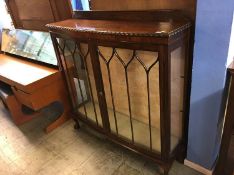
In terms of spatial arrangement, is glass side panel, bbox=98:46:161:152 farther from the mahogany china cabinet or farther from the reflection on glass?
the reflection on glass

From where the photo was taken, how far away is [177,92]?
1307 mm

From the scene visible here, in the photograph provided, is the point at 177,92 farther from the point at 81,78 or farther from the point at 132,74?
the point at 81,78

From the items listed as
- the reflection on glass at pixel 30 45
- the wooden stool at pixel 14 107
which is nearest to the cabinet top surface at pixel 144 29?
the reflection on glass at pixel 30 45

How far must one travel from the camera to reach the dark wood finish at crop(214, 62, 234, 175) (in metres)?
1.09

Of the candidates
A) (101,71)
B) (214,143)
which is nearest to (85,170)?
(101,71)

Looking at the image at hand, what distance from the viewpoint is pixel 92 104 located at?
1783 millimetres

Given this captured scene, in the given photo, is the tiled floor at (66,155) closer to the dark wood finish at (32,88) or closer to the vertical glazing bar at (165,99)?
the dark wood finish at (32,88)

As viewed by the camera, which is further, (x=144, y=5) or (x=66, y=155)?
(x=66, y=155)

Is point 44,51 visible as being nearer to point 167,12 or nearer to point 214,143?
point 167,12

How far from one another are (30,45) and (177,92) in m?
1.80

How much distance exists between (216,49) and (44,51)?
1.68 m

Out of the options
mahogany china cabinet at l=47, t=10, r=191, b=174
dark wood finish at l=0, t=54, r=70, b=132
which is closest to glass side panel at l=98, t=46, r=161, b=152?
mahogany china cabinet at l=47, t=10, r=191, b=174

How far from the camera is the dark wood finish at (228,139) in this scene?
1.09m

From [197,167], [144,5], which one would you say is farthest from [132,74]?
[197,167]
